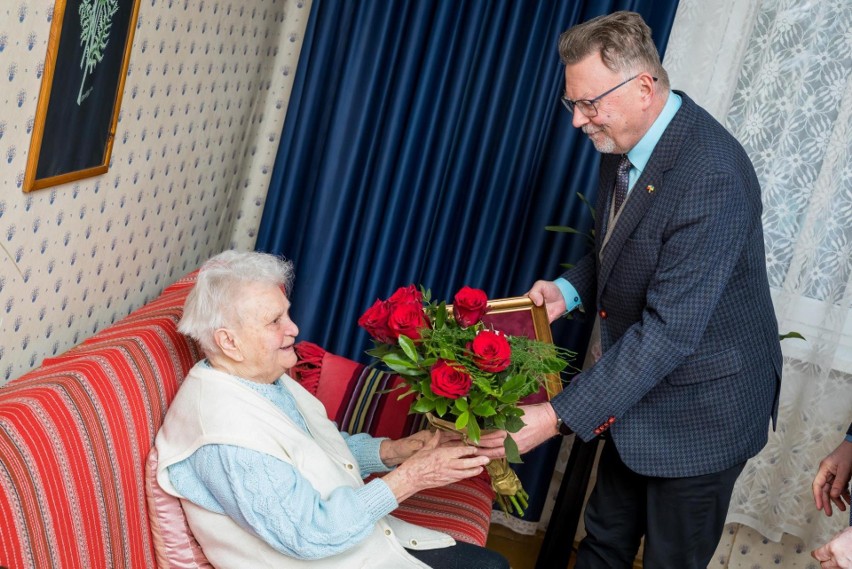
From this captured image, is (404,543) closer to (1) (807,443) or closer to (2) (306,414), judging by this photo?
(2) (306,414)

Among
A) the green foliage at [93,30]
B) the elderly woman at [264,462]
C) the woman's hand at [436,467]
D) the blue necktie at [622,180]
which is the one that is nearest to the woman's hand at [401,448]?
the elderly woman at [264,462]

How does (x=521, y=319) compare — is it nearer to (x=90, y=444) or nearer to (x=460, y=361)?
(x=460, y=361)

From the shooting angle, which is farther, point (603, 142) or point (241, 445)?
point (603, 142)

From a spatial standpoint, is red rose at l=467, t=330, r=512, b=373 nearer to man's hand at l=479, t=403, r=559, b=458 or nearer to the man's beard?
man's hand at l=479, t=403, r=559, b=458

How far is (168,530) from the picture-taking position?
204 cm

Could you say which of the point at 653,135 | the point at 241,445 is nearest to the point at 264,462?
the point at 241,445

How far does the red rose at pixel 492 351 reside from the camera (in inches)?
76.9

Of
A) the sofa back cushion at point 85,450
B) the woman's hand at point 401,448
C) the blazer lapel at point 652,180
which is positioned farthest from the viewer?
the woman's hand at point 401,448

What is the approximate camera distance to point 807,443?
3.33 metres

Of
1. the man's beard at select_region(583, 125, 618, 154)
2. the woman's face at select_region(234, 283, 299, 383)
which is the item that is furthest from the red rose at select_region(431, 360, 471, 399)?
the man's beard at select_region(583, 125, 618, 154)

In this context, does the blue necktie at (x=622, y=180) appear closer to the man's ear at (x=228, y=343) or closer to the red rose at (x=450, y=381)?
the red rose at (x=450, y=381)

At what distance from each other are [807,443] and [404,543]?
5.73ft

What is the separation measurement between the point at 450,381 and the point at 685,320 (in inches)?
24.8

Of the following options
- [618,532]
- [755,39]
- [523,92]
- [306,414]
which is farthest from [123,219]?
[755,39]
